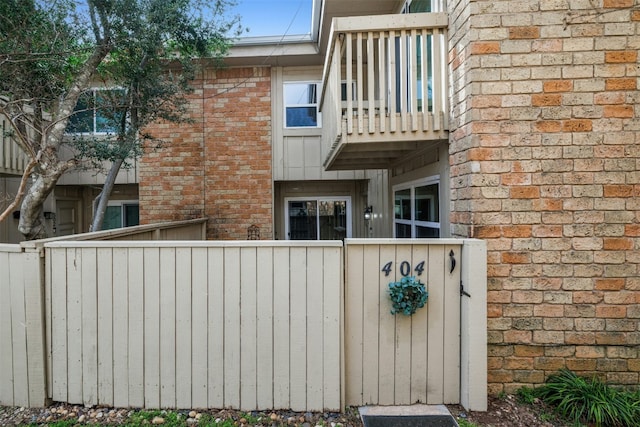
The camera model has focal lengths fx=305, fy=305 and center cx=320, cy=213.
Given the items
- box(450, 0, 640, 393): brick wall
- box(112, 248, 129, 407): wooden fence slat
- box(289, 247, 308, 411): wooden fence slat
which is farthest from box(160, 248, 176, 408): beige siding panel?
box(450, 0, 640, 393): brick wall

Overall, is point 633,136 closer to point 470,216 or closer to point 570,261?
point 570,261

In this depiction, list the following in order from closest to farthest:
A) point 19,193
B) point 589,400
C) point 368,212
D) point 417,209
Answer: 1. point 589,400
2. point 19,193
3. point 417,209
4. point 368,212

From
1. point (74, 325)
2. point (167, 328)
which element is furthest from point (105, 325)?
point (167, 328)

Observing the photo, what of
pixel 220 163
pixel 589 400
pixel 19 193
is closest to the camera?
pixel 589 400

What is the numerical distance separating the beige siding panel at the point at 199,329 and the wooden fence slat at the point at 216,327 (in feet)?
0.13

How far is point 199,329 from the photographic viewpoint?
8.06ft

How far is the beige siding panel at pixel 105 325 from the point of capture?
2.46 m

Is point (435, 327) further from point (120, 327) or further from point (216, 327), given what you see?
point (120, 327)

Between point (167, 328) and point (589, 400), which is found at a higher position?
point (167, 328)

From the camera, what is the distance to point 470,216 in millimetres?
2648

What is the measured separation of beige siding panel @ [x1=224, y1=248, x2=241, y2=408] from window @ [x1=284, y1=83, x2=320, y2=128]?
15.6 ft

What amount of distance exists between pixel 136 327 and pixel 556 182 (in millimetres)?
3688

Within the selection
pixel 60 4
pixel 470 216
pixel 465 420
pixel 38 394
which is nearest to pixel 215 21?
pixel 60 4

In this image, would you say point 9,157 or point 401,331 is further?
point 9,157
